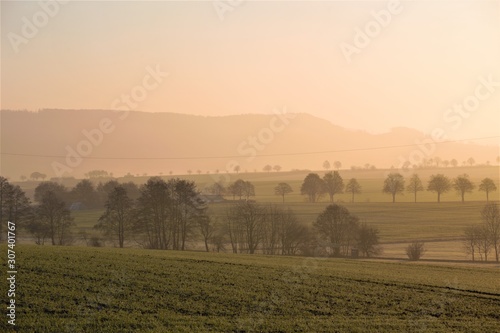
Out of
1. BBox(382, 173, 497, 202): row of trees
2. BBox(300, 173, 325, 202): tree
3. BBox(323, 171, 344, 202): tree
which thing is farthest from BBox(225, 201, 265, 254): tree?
BBox(382, 173, 497, 202): row of trees

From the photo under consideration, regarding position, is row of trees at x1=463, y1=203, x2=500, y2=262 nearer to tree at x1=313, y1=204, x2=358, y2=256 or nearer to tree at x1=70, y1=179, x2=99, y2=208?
tree at x1=313, y1=204, x2=358, y2=256

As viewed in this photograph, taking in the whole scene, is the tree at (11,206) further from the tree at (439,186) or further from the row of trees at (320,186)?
the tree at (439,186)

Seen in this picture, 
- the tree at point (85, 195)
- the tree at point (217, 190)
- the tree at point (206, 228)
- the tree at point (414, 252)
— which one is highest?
the tree at point (217, 190)

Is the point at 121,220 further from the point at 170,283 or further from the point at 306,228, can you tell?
the point at 170,283

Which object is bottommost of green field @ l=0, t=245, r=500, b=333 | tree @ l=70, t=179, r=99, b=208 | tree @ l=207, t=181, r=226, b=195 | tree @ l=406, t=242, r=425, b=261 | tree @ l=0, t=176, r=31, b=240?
tree @ l=406, t=242, r=425, b=261

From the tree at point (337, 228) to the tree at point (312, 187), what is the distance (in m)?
67.3

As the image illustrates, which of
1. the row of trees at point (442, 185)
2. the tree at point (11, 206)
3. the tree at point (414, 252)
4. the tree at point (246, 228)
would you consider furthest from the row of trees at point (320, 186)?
the tree at point (11, 206)

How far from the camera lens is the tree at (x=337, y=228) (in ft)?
289

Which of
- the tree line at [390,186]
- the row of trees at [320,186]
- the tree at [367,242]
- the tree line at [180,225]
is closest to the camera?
the tree line at [180,225]

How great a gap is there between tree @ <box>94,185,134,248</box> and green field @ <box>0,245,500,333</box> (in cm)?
Result: 3980

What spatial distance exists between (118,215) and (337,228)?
34660 mm

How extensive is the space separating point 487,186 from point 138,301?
461 feet

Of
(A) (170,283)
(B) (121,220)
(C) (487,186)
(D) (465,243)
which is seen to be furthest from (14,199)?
(C) (487,186)

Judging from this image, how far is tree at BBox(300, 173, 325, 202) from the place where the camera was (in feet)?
525
